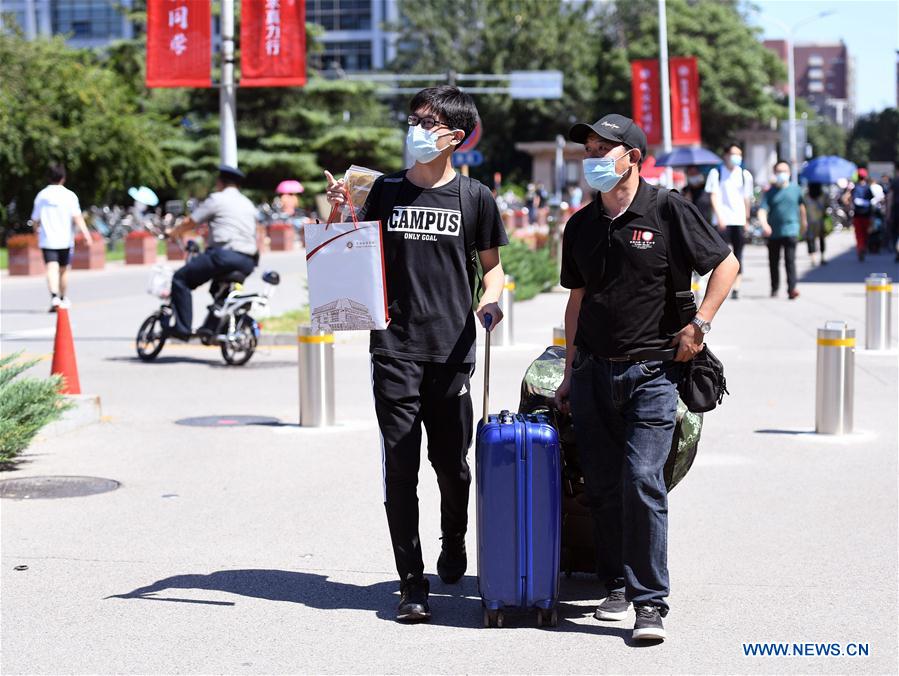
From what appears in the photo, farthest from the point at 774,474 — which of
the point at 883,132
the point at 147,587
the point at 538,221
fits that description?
the point at 883,132

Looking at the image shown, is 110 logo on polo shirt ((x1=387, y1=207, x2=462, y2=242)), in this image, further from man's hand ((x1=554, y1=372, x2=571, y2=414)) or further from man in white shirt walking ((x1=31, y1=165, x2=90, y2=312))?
man in white shirt walking ((x1=31, y1=165, x2=90, y2=312))

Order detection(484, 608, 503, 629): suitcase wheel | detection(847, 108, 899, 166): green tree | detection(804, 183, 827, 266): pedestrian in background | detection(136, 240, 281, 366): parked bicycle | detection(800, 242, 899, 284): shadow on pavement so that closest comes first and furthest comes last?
detection(484, 608, 503, 629): suitcase wheel → detection(136, 240, 281, 366): parked bicycle → detection(800, 242, 899, 284): shadow on pavement → detection(804, 183, 827, 266): pedestrian in background → detection(847, 108, 899, 166): green tree

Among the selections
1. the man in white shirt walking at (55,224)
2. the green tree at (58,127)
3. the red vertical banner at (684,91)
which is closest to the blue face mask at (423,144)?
the man in white shirt walking at (55,224)

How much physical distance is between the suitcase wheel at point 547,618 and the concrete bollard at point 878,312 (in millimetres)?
9664

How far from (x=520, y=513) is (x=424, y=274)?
40.0 inches

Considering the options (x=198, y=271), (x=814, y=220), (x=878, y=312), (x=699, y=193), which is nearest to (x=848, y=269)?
(x=814, y=220)

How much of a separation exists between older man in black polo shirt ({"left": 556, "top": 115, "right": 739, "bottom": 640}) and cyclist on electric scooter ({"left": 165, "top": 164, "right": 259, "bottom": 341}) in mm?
8473

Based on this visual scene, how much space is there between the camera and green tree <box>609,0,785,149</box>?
81.6m

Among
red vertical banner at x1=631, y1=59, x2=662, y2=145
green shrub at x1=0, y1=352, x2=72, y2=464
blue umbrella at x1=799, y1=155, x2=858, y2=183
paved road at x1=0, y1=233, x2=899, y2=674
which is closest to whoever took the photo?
paved road at x1=0, y1=233, x2=899, y2=674

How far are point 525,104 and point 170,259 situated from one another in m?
50.0

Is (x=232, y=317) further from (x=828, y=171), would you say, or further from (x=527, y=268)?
(x=828, y=171)

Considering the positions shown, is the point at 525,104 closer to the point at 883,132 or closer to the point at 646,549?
the point at 883,132

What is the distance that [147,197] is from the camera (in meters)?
15.5

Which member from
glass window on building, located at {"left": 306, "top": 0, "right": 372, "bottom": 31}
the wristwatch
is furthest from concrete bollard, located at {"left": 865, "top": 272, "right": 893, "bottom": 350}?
glass window on building, located at {"left": 306, "top": 0, "right": 372, "bottom": 31}
